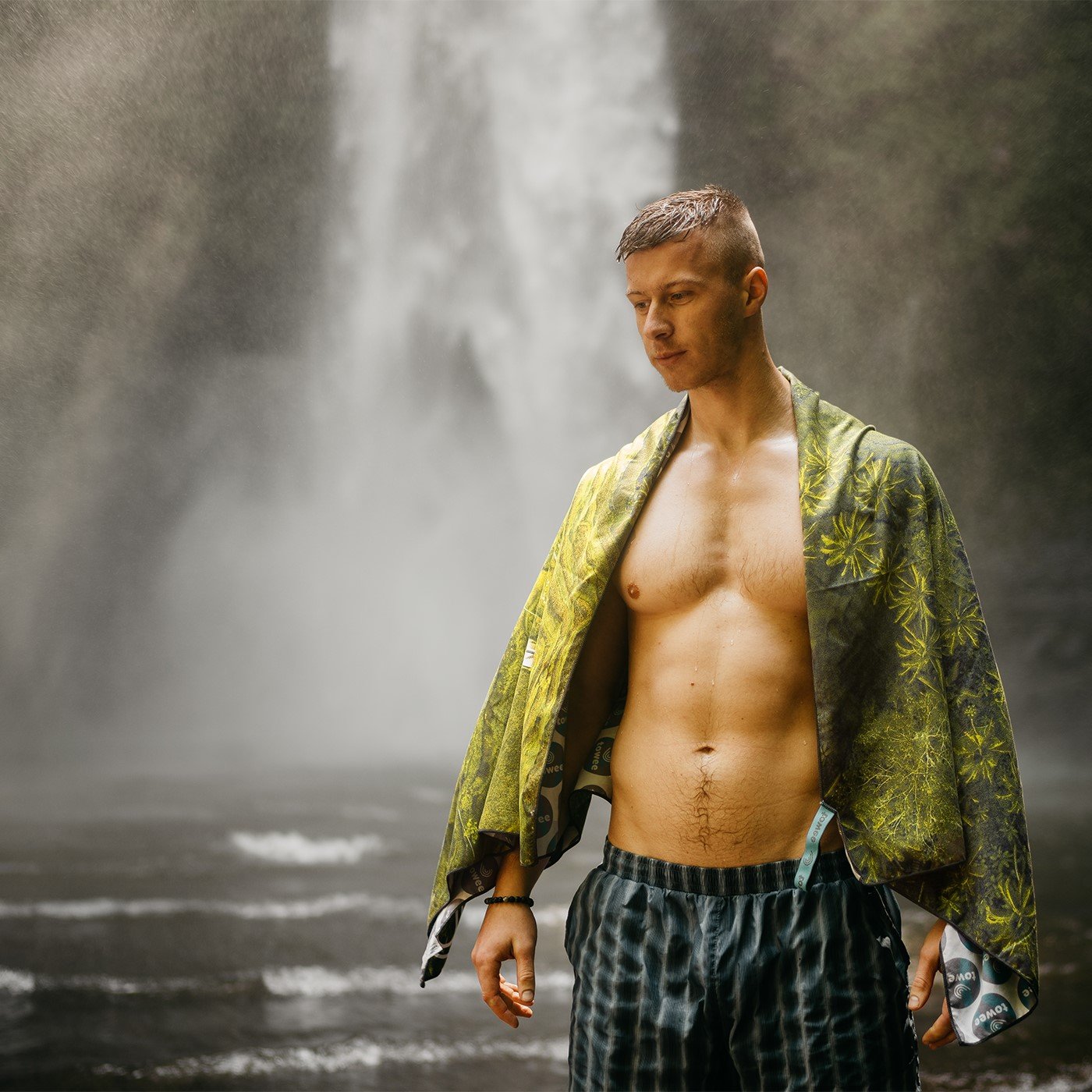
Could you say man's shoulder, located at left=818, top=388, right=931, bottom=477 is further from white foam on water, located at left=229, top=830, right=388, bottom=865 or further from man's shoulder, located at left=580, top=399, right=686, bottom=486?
white foam on water, located at left=229, top=830, right=388, bottom=865

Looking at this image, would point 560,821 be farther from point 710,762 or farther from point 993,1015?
point 993,1015

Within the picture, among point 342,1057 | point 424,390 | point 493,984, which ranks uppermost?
point 424,390

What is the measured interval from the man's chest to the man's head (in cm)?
15

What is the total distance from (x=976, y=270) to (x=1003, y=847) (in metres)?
3.44

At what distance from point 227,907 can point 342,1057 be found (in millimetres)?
611

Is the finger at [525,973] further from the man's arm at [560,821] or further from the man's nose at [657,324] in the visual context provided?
the man's nose at [657,324]

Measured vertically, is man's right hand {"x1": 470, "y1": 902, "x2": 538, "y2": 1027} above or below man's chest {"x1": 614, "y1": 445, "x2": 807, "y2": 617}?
below

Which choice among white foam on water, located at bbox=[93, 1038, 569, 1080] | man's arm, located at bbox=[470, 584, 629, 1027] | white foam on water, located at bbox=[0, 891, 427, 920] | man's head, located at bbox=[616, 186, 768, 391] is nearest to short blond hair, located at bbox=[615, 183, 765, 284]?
man's head, located at bbox=[616, 186, 768, 391]

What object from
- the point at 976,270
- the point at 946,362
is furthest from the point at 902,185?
the point at 946,362

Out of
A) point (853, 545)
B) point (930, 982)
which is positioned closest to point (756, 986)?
point (930, 982)

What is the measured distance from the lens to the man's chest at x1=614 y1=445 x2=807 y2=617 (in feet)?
4.37

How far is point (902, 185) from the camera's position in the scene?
4.06 meters

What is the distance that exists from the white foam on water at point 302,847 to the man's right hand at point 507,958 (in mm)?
2210

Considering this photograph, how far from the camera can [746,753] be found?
4.26 ft
